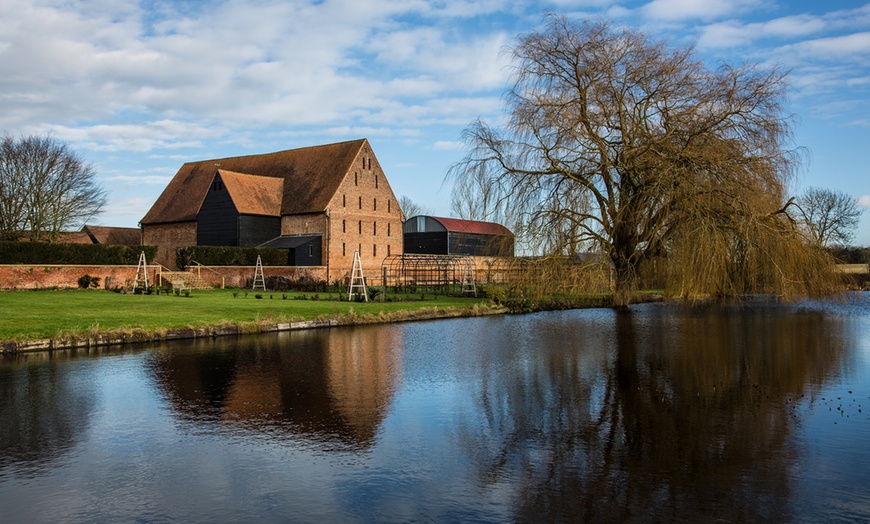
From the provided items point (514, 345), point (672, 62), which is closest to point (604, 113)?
point (672, 62)

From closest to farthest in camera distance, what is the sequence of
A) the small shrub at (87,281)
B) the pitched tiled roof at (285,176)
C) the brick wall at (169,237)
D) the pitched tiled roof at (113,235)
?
the small shrub at (87,281) < the pitched tiled roof at (285,176) < the brick wall at (169,237) < the pitched tiled roof at (113,235)

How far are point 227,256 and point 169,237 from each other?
1266cm

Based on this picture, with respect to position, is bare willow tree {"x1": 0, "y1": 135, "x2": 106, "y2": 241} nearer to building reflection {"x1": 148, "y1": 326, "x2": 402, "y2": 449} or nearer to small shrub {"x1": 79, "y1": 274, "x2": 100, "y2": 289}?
small shrub {"x1": 79, "y1": 274, "x2": 100, "y2": 289}

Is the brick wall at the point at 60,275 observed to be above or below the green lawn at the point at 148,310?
above

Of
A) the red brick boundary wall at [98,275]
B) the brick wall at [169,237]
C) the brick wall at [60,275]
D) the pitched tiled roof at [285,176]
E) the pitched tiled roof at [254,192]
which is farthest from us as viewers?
the brick wall at [169,237]

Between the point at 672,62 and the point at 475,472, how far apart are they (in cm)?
1934

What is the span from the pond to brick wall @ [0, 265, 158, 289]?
16.1 m

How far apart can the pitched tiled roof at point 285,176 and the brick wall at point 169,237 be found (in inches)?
18.7

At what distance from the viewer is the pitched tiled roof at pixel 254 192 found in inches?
1676

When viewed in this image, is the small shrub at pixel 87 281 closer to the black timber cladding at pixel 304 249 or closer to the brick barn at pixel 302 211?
the black timber cladding at pixel 304 249

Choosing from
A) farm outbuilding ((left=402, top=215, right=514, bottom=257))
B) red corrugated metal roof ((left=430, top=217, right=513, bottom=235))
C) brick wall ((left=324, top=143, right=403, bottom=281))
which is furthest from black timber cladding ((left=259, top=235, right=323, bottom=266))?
red corrugated metal roof ((left=430, top=217, right=513, bottom=235))

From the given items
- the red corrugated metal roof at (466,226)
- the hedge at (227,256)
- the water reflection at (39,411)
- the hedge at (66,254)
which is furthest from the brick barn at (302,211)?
the water reflection at (39,411)

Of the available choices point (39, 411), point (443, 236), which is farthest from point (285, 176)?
point (39, 411)

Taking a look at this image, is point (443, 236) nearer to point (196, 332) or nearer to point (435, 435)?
point (196, 332)
